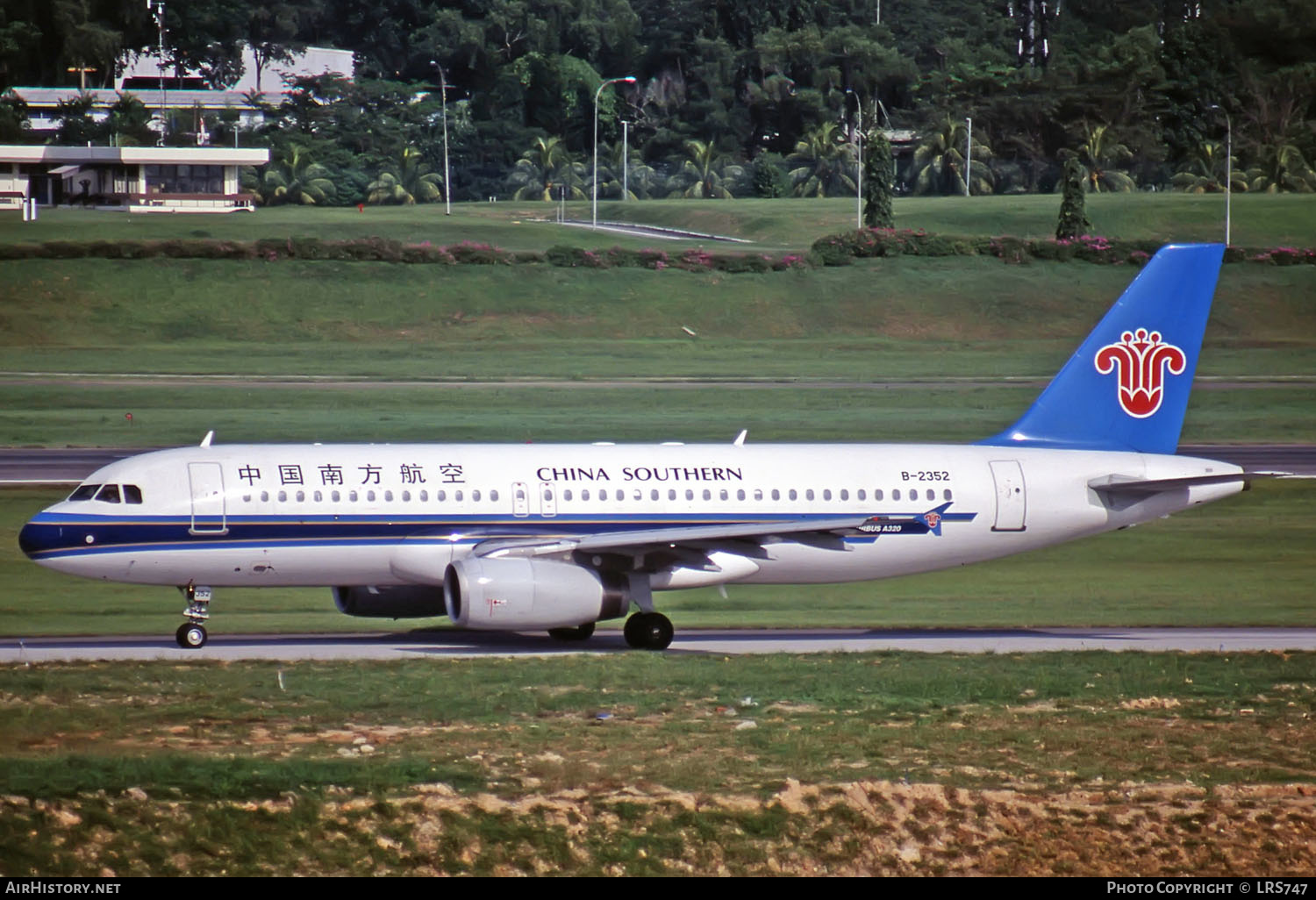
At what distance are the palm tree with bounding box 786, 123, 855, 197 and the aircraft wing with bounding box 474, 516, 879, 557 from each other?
138 metres

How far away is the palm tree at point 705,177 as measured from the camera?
169750 mm

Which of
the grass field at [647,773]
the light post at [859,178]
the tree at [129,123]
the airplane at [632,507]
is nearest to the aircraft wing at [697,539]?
the airplane at [632,507]

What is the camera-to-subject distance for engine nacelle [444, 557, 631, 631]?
101 ft

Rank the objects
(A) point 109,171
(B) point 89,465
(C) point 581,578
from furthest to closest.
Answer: (A) point 109,171
(B) point 89,465
(C) point 581,578

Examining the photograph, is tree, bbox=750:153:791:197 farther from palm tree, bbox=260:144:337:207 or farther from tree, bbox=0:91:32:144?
tree, bbox=0:91:32:144

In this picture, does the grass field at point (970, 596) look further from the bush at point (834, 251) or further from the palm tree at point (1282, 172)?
the palm tree at point (1282, 172)

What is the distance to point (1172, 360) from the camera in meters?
37.1

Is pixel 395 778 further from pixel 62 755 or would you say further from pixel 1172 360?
pixel 1172 360

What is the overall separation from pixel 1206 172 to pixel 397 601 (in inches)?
5568

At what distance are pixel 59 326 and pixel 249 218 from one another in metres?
37.5

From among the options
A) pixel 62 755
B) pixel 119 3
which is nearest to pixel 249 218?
pixel 119 3

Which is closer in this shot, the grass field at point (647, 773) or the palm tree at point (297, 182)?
the grass field at point (647, 773)

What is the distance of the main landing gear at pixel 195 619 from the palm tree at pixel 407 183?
13493 cm

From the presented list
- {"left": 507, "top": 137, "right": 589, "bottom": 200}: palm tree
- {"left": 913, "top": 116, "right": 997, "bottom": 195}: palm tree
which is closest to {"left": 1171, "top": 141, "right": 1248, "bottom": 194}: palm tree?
{"left": 913, "top": 116, "right": 997, "bottom": 195}: palm tree
